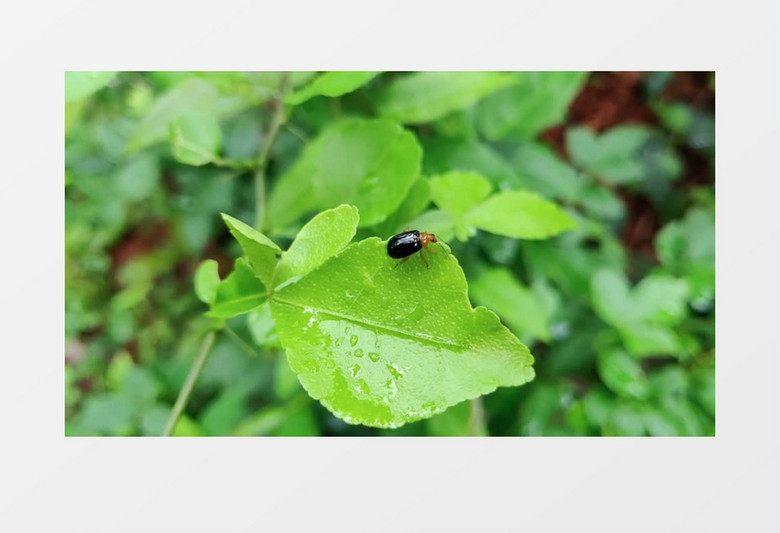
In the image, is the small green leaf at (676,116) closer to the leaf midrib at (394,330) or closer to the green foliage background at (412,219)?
the green foliage background at (412,219)

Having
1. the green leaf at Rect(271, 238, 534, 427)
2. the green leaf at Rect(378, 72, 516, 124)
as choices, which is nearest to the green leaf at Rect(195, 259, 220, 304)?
the green leaf at Rect(271, 238, 534, 427)

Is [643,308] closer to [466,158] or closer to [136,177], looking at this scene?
[466,158]

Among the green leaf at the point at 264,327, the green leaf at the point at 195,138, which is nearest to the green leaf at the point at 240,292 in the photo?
the green leaf at the point at 264,327

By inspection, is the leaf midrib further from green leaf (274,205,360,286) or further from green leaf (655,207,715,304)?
green leaf (655,207,715,304)
